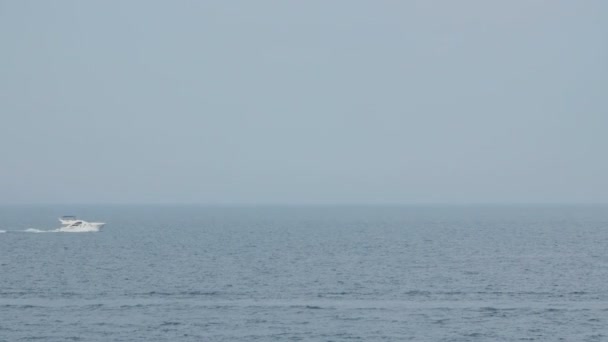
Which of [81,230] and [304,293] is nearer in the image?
[304,293]

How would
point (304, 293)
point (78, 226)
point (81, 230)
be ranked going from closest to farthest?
point (304, 293), point (78, 226), point (81, 230)

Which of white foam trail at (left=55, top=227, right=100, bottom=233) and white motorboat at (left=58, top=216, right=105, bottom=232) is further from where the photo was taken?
white motorboat at (left=58, top=216, right=105, bottom=232)

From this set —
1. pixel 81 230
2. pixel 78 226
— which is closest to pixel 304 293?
pixel 78 226

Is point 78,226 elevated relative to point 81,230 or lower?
elevated

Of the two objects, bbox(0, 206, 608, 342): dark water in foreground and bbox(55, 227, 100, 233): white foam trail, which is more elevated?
bbox(55, 227, 100, 233): white foam trail

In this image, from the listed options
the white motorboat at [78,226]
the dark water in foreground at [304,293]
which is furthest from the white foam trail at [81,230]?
the dark water in foreground at [304,293]

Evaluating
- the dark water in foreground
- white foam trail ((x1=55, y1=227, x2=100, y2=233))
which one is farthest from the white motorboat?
the dark water in foreground

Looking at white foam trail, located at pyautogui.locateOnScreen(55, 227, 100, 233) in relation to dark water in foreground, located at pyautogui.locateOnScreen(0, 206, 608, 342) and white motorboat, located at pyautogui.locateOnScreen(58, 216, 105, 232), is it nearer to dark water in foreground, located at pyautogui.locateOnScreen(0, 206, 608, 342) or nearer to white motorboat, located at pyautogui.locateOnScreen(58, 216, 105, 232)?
white motorboat, located at pyautogui.locateOnScreen(58, 216, 105, 232)

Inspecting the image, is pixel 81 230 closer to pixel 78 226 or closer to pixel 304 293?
pixel 78 226

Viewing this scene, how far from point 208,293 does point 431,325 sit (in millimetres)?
20492

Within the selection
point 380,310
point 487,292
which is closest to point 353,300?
point 380,310

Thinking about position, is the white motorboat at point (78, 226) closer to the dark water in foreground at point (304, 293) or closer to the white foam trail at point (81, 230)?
the white foam trail at point (81, 230)

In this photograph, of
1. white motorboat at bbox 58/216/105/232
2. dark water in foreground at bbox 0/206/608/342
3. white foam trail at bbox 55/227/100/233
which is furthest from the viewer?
white motorboat at bbox 58/216/105/232

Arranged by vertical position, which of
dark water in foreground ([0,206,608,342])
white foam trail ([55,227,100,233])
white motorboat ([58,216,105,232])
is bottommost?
dark water in foreground ([0,206,608,342])
